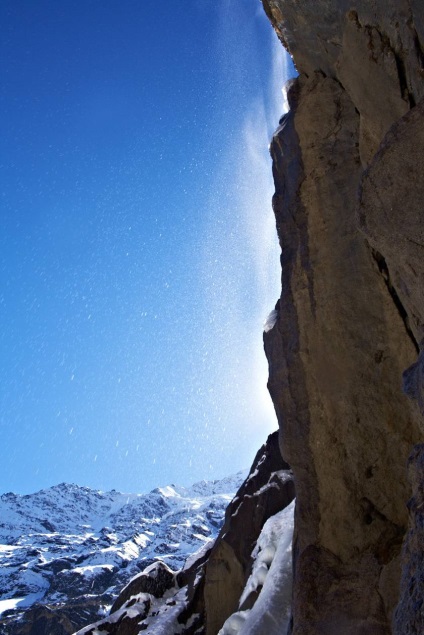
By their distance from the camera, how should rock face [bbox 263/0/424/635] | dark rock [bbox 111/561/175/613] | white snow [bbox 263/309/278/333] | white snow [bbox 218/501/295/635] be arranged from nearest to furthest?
rock face [bbox 263/0/424/635], white snow [bbox 218/501/295/635], white snow [bbox 263/309/278/333], dark rock [bbox 111/561/175/613]

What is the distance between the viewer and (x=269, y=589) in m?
14.5

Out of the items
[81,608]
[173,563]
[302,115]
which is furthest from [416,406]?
[173,563]

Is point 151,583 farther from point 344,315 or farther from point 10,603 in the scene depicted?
point 10,603

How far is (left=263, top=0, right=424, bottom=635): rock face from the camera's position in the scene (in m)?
9.05

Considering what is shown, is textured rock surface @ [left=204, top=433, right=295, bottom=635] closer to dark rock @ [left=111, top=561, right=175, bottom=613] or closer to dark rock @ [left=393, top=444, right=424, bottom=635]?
dark rock @ [left=111, top=561, right=175, bottom=613]

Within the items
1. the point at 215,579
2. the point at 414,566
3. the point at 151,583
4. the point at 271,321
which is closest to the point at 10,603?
the point at 151,583

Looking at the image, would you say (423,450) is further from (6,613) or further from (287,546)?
(6,613)

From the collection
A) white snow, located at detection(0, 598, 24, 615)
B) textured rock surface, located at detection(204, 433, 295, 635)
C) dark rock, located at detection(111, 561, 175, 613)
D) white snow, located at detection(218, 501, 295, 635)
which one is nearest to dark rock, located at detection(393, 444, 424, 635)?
white snow, located at detection(218, 501, 295, 635)

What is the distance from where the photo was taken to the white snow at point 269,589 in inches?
528

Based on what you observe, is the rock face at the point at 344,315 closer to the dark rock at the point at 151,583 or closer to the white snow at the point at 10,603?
the dark rock at the point at 151,583

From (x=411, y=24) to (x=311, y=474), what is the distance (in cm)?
880

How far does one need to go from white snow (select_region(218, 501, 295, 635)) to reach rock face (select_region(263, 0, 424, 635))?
2.33 meters

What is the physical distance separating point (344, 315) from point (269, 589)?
25.4 ft

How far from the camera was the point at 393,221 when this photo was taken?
Answer: 6910 mm
